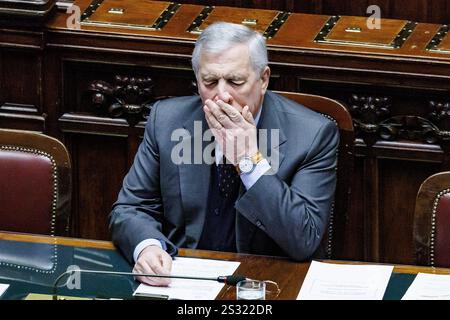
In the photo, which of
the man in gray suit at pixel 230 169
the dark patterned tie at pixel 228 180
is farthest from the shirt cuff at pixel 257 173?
the dark patterned tie at pixel 228 180

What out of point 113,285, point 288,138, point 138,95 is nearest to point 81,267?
point 113,285

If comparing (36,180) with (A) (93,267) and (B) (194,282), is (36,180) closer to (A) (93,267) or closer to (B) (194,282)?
(A) (93,267)

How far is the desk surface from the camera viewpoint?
3412 mm

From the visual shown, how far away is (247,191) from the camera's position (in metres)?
3.71

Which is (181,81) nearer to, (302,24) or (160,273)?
(302,24)

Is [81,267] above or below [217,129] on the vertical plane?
below

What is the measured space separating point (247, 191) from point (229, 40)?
1.45 feet

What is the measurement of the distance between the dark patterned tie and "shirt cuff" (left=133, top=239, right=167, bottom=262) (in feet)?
1.01

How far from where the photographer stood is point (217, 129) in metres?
3.78

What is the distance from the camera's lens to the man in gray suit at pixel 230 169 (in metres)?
3.70

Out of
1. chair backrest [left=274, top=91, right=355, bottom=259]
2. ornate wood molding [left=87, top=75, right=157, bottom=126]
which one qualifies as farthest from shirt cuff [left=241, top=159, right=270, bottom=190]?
ornate wood molding [left=87, top=75, right=157, bottom=126]

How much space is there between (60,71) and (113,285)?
1.90m

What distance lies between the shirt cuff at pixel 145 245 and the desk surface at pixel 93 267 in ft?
0.13
